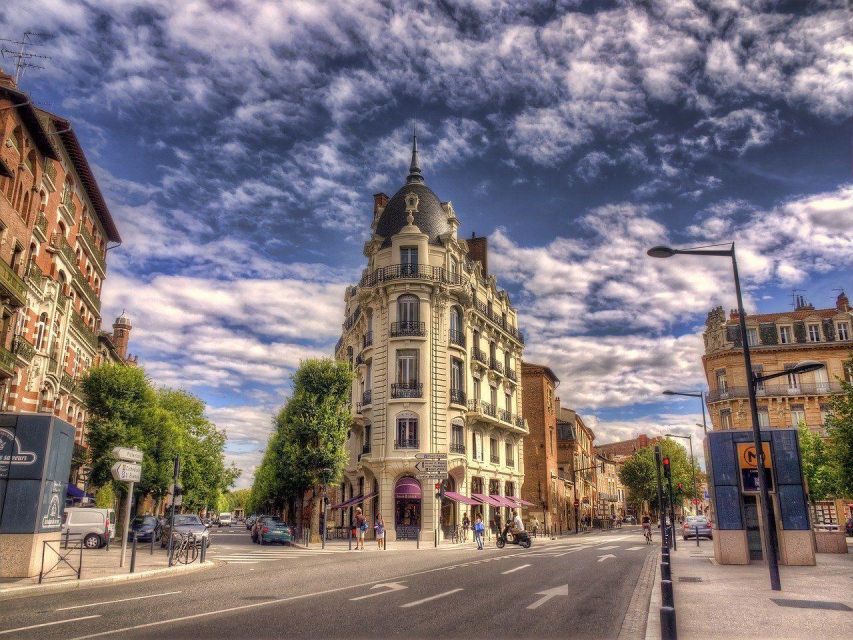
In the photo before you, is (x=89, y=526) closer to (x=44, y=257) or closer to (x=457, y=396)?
(x=44, y=257)

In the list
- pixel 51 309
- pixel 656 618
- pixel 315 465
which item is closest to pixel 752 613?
pixel 656 618

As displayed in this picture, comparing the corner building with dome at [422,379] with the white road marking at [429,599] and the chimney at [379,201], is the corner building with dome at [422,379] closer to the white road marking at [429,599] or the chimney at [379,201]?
the chimney at [379,201]

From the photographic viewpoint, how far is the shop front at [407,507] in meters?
38.3

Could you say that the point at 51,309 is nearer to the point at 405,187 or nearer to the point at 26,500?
the point at 26,500

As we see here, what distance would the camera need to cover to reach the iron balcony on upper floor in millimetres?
52031

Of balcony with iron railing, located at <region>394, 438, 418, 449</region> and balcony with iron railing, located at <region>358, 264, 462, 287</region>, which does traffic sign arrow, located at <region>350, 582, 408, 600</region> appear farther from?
balcony with iron railing, located at <region>358, 264, 462, 287</region>

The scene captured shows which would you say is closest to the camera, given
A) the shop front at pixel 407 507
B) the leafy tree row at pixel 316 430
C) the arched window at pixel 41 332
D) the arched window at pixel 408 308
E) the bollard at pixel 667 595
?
the bollard at pixel 667 595

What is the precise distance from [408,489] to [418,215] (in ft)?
60.1

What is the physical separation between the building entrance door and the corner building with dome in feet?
62.9

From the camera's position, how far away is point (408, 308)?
135ft

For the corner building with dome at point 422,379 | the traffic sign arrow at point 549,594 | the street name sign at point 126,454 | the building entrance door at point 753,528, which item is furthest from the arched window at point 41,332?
the building entrance door at point 753,528

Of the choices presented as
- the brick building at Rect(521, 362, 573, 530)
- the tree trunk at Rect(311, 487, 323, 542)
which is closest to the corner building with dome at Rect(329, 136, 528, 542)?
the tree trunk at Rect(311, 487, 323, 542)

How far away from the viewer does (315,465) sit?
3584cm

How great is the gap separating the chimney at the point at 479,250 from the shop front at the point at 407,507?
62.5 feet
